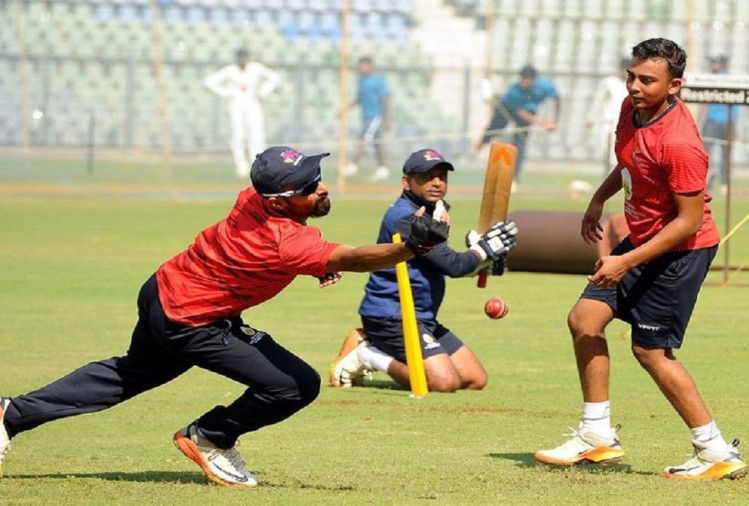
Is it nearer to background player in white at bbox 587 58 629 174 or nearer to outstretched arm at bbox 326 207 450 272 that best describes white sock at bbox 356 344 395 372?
outstretched arm at bbox 326 207 450 272

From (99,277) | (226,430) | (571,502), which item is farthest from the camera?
(99,277)

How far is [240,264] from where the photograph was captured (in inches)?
272

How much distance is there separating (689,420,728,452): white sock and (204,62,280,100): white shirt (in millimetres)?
22622

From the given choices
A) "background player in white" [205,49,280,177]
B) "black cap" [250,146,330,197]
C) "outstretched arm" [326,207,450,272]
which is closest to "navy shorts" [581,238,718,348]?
"outstretched arm" [326,207,450,272]

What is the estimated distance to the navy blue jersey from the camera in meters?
10.1

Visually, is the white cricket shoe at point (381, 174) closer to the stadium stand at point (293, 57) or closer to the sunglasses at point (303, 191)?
the stadium stand at point (293, 57)

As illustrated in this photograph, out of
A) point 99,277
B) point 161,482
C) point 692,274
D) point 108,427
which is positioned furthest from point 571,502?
point 99,277

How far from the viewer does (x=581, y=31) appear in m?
32.2

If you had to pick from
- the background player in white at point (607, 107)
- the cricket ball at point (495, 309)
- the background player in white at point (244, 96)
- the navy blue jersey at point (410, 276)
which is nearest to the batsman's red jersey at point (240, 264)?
the cricket ball at point (495, 309)

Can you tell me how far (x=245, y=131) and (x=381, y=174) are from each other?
2.86 m

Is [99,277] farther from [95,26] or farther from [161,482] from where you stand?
[95,26]

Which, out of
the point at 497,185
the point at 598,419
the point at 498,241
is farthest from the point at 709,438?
the point at 497,185

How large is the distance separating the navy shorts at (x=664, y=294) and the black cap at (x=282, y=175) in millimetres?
1583

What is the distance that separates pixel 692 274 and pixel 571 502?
128 centimetres
